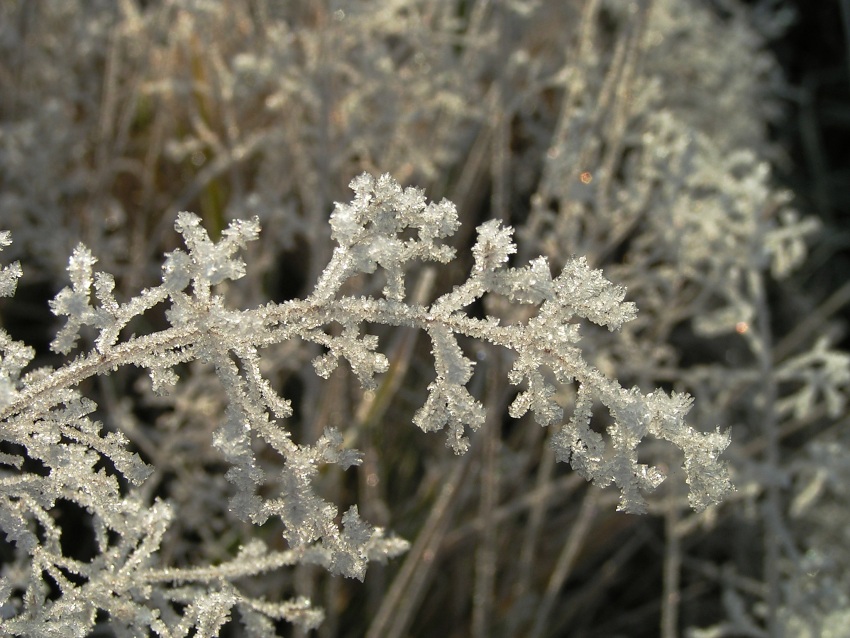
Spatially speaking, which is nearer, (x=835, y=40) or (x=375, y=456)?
(x=375, y=456)

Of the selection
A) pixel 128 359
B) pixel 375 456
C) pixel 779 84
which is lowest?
pixel 128 359

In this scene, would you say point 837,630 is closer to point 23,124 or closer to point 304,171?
point 304,171

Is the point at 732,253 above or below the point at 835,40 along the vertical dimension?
below

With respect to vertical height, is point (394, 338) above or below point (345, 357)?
above

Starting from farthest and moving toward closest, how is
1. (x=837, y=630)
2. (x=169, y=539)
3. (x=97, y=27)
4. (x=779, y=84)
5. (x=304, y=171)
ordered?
(x=779, y=84), (x=97, y=27), (x=304, y=171), (x=169, y=539), (x=837, y=630)

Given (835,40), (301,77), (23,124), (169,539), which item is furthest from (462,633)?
(835,40)

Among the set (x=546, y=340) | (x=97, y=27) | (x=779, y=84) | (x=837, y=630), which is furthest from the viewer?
(x=779, y=84)

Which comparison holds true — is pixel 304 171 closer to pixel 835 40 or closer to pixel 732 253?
pixel 732 253

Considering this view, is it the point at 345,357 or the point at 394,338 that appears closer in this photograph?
the point at 345,357
